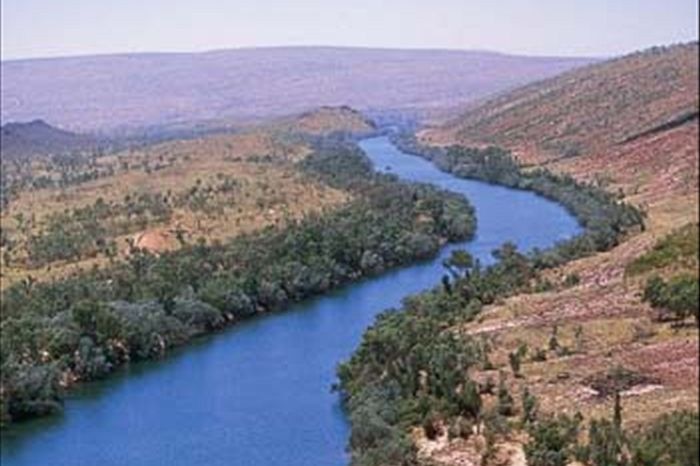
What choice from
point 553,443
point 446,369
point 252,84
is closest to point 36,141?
point 252,84

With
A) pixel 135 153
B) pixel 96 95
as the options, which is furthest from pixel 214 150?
pixel 96 95

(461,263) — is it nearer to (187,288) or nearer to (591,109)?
(187,288)

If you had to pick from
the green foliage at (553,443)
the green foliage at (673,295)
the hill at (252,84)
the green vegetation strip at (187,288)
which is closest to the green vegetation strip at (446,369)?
the green foliage at (553,443)

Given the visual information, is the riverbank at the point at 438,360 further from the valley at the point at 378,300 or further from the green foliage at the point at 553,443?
the green foliage at the point at 553,443

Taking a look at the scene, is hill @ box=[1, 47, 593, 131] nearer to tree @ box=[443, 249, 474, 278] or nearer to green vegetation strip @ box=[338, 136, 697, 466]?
tree @ box=[443, 249, 474, 278]

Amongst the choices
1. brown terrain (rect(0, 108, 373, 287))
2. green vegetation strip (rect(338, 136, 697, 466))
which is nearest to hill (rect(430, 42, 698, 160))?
brown terrain (rect(0, 108, 373, 287))

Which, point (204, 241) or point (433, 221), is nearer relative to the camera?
point (204, 241)

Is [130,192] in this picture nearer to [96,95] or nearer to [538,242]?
[538,242]
